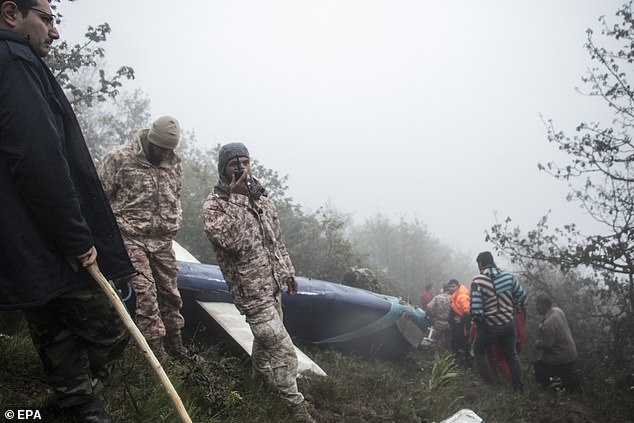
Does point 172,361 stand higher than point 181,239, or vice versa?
point 172,361

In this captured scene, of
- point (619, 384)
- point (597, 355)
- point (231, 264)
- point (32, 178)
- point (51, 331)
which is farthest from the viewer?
point (597, 355)

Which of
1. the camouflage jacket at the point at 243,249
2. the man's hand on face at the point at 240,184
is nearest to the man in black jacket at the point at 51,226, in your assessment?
the camouflage jacket at the point at 243,249

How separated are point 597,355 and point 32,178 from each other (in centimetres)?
937

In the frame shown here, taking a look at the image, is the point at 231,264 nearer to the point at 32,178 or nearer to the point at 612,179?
the point at 32,178

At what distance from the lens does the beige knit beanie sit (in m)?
3.65

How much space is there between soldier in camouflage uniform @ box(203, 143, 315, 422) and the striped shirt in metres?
3.86

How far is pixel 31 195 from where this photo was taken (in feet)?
5.61

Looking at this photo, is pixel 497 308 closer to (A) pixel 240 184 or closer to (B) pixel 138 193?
(A) pixel 240 184

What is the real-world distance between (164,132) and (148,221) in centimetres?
79

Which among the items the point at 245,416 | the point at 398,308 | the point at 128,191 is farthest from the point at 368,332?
the point at 128,191

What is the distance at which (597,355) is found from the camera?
Answer: 309 inches

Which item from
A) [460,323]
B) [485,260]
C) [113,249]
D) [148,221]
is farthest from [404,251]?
[113,249]

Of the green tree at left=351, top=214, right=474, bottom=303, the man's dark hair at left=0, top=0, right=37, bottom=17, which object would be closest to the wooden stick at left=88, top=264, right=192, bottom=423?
the man's dark hair at left=0, top=0, right=37, bottom=17

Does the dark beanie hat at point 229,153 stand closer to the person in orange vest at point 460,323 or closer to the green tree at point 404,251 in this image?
the person in orange vest at point 460,323
